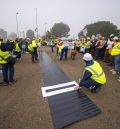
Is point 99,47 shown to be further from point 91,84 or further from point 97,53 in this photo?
point 91,84

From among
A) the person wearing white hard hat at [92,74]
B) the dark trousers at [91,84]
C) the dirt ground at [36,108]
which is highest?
the person wearing white hard hat at [92,74]

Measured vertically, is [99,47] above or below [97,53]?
above

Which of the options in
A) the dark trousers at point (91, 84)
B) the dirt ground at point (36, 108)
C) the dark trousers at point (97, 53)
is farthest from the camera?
the dark trousers at point (97, 53)

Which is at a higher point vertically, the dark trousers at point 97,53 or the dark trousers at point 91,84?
the dark trousers at point 97,53

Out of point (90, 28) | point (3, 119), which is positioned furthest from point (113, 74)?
point (90, 28)

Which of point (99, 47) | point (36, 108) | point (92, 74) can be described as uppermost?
point (99, 47)

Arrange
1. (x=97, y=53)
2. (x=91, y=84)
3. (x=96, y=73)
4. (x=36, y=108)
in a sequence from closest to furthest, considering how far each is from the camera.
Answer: (x=36, y=108)
(x=96, y=73)
(x=91, y=84)
(x=97, y=53)

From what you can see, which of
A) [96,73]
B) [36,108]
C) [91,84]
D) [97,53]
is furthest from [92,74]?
[97,53]

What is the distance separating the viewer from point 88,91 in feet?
21.4

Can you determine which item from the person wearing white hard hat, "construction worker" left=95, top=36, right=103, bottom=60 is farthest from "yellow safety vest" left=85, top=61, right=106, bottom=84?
"construction worker" left=95, top=36, right=103, bottom=60

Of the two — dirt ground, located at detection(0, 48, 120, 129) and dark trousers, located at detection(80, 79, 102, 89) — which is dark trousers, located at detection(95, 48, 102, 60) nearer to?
dirt ground, located at detection(0, 48, 120, 129)

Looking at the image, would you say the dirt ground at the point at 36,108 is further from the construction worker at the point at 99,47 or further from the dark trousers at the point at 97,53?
the dark trousers at the point at 97,53

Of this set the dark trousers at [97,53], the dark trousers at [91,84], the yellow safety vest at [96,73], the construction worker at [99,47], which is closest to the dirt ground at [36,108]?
the dark trousers at [91,84]

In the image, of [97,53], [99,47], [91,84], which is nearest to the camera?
[91,84]
